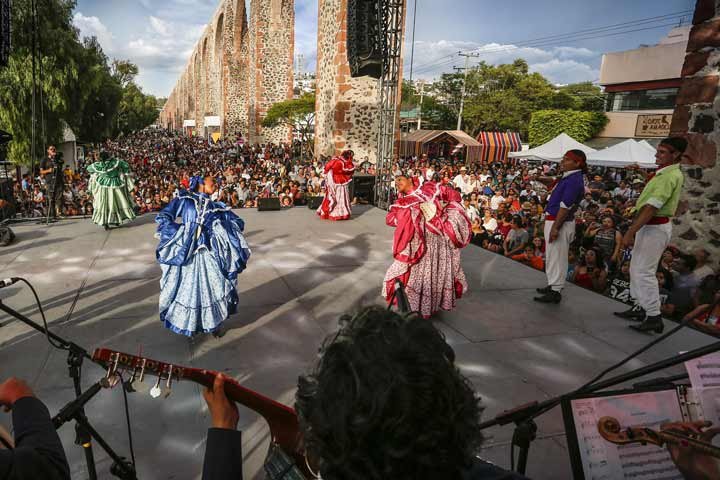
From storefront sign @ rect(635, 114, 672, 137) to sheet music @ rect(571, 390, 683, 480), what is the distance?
3067 centimetres

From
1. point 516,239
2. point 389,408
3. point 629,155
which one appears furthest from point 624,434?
point 629,155

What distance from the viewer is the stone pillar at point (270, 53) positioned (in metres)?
27.4

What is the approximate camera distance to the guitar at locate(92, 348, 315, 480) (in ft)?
3.56

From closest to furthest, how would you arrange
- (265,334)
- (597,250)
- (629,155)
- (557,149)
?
1. (265,334)
2. (597,250)
3. (629,155)
4. (557,149)

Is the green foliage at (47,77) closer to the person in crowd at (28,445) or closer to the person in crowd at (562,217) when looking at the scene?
the person in crowd at (562,217)

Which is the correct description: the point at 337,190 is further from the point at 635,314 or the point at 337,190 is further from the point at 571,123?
the point at 571,123

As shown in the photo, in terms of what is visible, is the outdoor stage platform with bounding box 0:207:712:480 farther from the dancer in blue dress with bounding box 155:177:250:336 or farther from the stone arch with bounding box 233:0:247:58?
the stone arch with bounding box 233:0:247:58

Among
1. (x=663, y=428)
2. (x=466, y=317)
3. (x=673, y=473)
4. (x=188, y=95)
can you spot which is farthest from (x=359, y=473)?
(x=188, y=95)

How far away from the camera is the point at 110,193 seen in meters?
7.74

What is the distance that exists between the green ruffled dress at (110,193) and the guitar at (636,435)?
26.8ft

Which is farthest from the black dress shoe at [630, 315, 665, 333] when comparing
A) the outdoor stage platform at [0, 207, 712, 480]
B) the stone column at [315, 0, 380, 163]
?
the stone column at [315, 0, 380, 163]

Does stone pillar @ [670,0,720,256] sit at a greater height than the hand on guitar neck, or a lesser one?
greater

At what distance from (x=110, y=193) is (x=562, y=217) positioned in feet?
23.6

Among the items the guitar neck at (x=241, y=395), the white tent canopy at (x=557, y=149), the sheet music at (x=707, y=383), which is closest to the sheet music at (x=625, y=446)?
the sheet music at (x=707, y=383)
